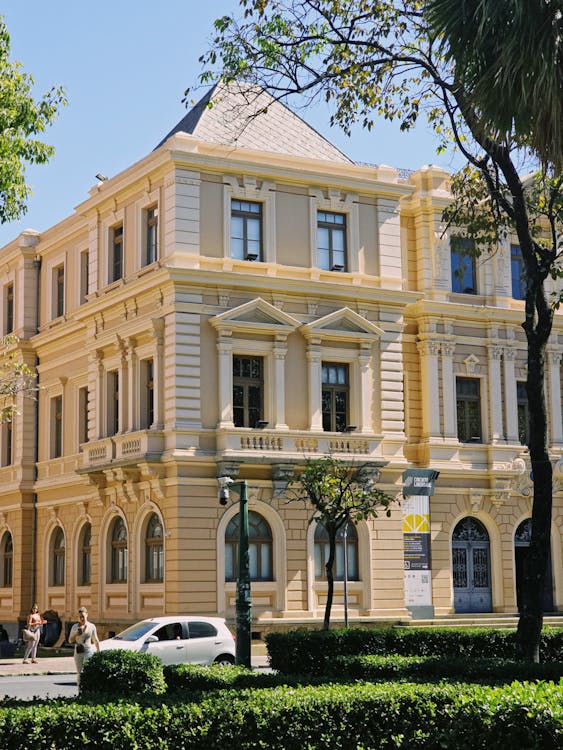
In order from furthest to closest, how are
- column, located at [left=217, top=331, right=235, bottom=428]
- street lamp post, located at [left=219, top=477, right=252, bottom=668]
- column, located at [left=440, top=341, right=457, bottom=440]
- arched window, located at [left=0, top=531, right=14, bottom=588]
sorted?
arched window, located at [left=0, top=531, right=14, bottom=588], column, located at [left=440, top=341, right=457, bottom=440], column, located at [left=217, top=331, right=235, bottom=428], street lamp post, located at [left=219, top=477, right=252, bottom=668]

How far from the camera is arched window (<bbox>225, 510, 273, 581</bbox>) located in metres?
35.4

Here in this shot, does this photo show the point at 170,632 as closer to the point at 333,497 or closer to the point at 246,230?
the point at 333,497

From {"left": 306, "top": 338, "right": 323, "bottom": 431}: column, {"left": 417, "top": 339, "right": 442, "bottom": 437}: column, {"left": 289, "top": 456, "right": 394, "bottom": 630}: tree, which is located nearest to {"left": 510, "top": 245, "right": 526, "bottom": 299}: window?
{"left": 417, "top": 339, "right": 442, "bottom": 437}: column

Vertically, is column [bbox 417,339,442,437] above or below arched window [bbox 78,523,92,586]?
above

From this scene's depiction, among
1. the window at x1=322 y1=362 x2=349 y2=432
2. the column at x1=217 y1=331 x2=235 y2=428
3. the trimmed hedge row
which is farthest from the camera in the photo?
the window at x1=322 y1=362 x2=349 y2=432

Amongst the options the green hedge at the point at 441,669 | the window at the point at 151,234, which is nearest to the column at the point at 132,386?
the window at the point at 151,234

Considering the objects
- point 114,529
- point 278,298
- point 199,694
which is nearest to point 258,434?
point 278,298

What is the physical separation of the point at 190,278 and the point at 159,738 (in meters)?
23.6

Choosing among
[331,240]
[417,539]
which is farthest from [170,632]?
[331,240]

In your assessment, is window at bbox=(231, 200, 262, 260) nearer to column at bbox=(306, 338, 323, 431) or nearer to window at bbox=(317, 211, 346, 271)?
window at bbox=(317, 211, 346, 271)

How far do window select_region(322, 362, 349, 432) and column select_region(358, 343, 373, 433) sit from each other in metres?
0.52

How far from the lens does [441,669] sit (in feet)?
63.4

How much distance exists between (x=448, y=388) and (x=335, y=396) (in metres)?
5.10

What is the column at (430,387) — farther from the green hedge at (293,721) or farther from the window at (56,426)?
the green hedge at (293,721)
